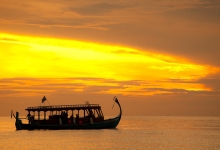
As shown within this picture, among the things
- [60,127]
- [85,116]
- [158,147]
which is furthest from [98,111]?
[158,147]

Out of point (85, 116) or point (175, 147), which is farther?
point (85, 116)

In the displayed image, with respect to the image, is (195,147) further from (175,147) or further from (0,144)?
(0,144)

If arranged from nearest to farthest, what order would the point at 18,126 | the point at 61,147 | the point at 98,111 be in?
the point at 61,147 < the point at 98,111 < the point at 18,126

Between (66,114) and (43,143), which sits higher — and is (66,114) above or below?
above

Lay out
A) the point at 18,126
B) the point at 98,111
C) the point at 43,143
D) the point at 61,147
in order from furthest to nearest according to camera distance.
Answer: the point at 18,126 < the point at 98,111 < the point at 43,143 < the point at 61,147

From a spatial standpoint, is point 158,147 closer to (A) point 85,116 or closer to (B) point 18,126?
(A) point 85,116

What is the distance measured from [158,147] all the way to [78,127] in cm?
2167

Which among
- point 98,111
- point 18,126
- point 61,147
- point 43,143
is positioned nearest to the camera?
point 61,147

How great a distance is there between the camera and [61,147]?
6169 cm

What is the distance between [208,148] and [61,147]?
2195 cm

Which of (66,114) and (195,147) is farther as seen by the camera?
(66,114)

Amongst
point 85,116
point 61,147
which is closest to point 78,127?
point 85,116

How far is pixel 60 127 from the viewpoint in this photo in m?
81.6

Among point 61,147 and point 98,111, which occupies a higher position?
point 98,111
